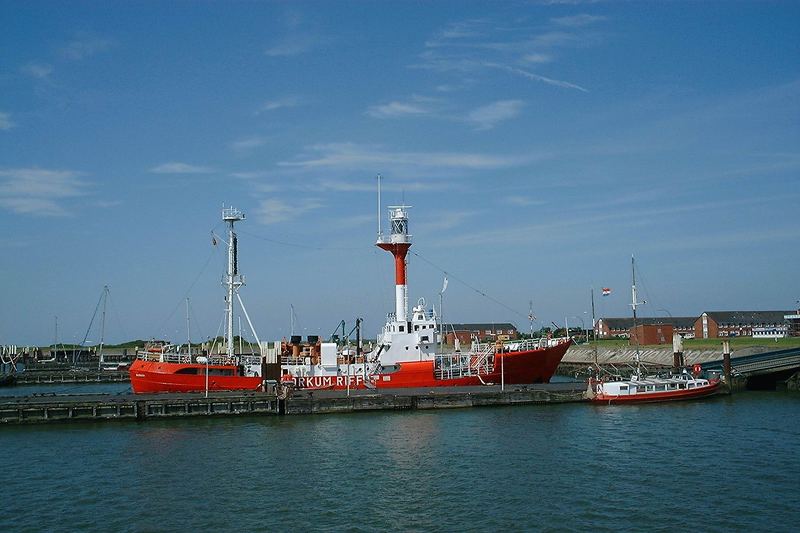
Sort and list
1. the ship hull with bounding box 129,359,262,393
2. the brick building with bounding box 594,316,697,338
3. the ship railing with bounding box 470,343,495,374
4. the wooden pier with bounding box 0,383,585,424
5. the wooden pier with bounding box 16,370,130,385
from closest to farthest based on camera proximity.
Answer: the wooden pier with bounding box 0,383,585,424 < the ship hull with bounding box 129,359,262,393 < the ship railing with bounding box 470,343,495,374 < the wooden pier with bounding box 16,370,130,385 < the brick building with bounding box 594,316,697,338

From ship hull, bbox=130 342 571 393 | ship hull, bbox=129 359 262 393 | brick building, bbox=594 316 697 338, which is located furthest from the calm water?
brick building, bbox=594 316 697 338

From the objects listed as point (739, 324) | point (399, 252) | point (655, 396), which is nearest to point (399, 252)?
point (399, 252)

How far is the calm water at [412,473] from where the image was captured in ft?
76.4

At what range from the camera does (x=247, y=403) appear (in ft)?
146

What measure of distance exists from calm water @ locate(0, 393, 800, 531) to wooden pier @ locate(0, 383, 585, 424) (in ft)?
4.18

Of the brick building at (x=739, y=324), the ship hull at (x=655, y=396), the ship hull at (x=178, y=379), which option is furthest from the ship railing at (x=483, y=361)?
the brick building at (x=739, y=324)

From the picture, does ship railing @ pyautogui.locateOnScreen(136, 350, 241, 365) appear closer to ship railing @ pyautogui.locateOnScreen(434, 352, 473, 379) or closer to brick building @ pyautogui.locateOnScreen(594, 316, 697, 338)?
ship railing @ pyautogui.locateOnScreen(434, 352, 473, 379)

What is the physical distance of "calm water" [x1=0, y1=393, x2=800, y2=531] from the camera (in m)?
23.3

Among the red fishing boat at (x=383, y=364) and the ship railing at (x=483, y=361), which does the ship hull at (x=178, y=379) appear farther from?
the ship railing at (x=483, y=361)

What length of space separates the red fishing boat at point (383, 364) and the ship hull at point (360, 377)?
7 cm

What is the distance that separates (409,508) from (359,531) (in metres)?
2.73

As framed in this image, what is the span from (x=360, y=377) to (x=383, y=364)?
210 centimetres

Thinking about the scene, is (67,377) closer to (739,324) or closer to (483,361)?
(483,361)

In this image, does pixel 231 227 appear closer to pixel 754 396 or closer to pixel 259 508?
pixel 259 508
